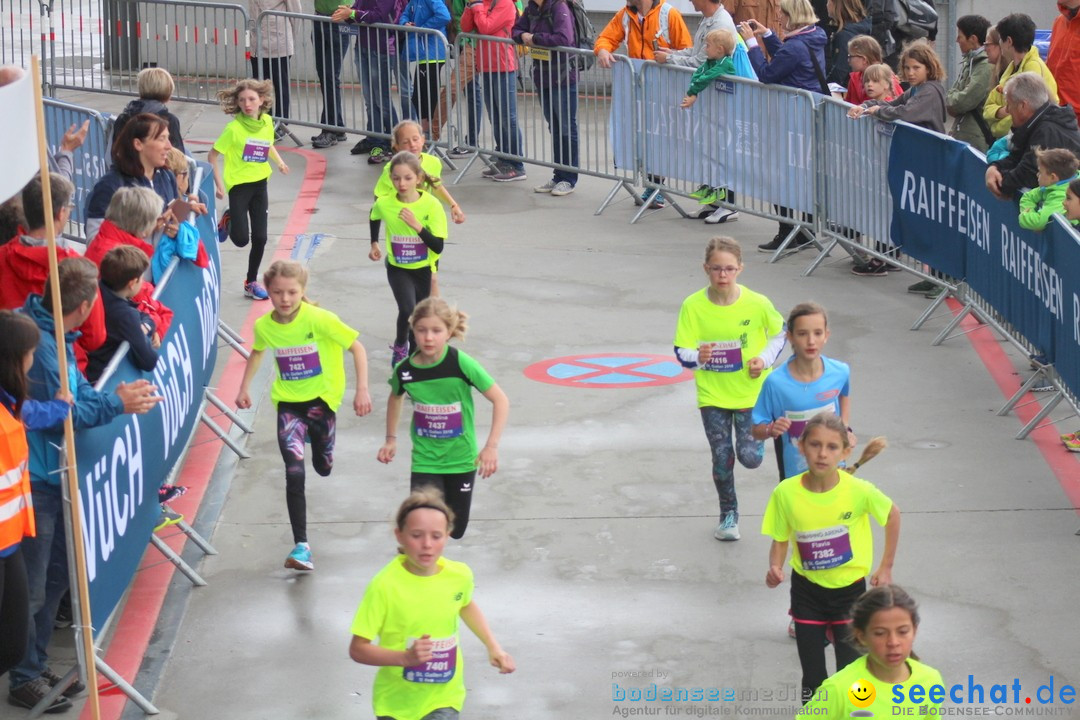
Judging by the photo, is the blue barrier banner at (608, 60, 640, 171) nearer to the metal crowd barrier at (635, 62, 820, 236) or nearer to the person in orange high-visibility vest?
the metal crowd barrier at (635, 62, 820, 236)

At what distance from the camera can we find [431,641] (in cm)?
557

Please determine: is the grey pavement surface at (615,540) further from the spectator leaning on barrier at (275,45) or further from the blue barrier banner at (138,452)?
the spectator leaning on barrier at (275,45)

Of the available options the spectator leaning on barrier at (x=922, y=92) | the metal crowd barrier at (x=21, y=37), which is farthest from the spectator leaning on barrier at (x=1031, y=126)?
the metal crowd barrier at (x=21, y=37)

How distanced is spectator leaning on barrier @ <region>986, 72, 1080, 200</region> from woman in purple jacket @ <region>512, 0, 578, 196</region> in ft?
22.0

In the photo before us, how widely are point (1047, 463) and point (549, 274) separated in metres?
5.85

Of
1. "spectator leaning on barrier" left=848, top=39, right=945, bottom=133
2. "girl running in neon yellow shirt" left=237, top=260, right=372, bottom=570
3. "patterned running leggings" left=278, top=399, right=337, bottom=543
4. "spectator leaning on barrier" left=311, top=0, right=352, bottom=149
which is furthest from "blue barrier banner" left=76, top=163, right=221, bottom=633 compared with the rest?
"spectator leaning on barrier" left=311, top=0, right=352, bottom=149

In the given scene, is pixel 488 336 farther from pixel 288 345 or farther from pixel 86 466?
pixel 86 466

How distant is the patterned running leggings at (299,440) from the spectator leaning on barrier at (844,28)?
8.84 m

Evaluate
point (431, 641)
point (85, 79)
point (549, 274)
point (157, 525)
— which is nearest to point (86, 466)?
point (157, 525)

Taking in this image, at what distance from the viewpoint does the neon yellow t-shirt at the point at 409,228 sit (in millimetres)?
10961

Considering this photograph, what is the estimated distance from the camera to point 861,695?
5172 millimetres

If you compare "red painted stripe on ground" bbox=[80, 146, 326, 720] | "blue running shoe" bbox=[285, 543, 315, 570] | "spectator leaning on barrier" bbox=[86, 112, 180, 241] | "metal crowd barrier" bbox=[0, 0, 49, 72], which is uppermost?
"spectator leaning on barrier" bbox=[86, 112, 180, 241]

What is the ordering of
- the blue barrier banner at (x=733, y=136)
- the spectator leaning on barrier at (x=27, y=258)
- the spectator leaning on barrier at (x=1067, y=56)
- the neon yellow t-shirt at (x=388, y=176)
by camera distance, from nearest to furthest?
the spectator leaning on barrier at (x=27, y=258)
the neon yellow t-shirt at (x=388, y=176)
the spectator leaning on barrier at (x=1067, y=56)
the blue barrier banner at (x=733, y=136)

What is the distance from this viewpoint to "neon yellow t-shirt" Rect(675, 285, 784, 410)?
836cm
